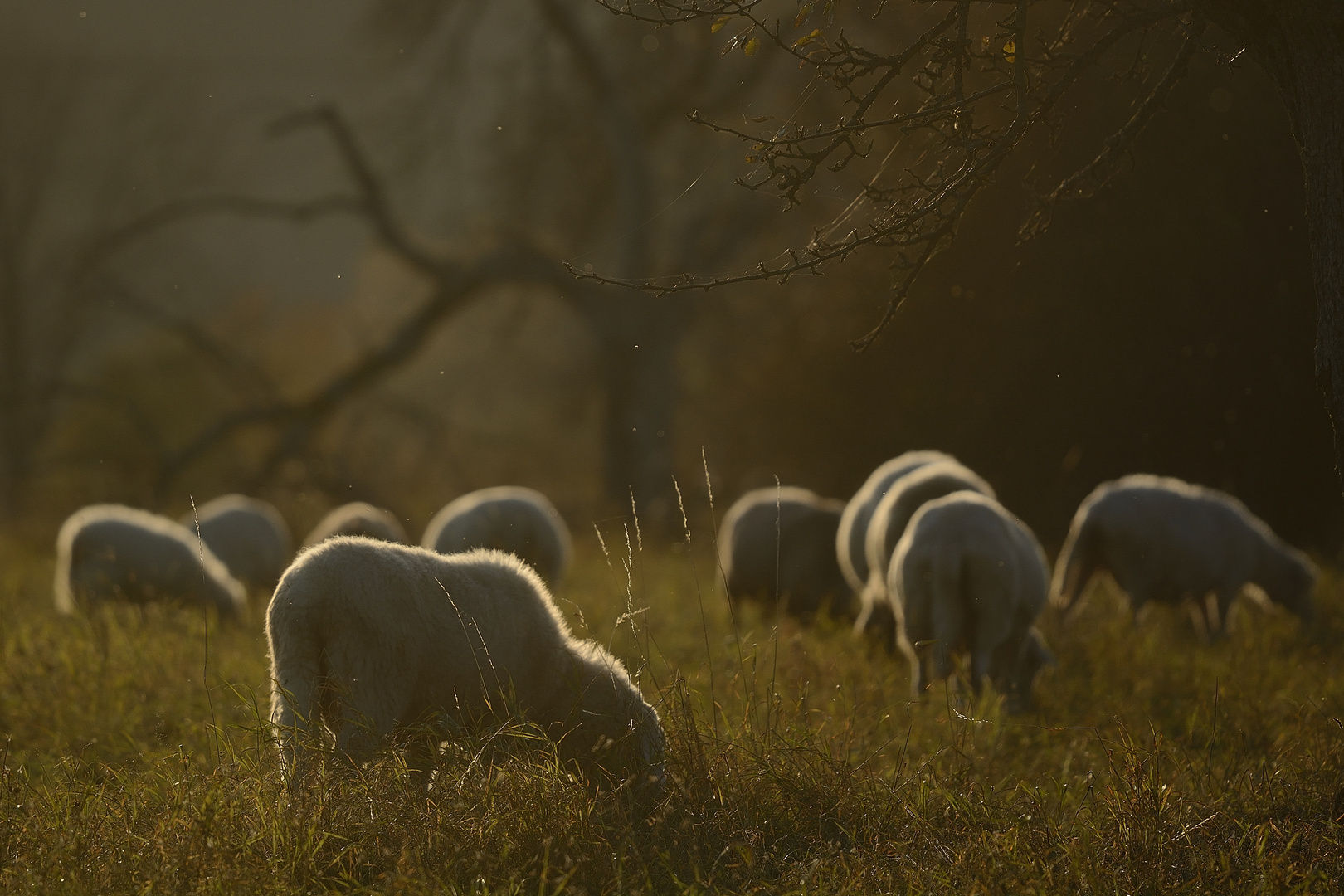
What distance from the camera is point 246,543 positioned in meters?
10.2

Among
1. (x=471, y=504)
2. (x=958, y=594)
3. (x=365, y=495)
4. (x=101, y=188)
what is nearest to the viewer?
(x=958, y=594)

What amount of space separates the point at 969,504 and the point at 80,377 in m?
21.9

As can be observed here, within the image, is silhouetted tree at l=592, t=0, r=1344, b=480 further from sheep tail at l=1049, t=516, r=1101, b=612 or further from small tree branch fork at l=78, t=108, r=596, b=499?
small tree branch fork at l=78, t=108, r=596, b=499

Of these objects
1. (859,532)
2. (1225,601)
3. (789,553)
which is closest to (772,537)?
(789,553)

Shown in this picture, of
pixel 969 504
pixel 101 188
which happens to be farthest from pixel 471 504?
pixel 101 188

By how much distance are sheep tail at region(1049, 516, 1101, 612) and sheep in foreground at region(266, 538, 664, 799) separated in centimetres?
525

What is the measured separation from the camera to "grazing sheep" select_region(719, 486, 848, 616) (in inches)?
337

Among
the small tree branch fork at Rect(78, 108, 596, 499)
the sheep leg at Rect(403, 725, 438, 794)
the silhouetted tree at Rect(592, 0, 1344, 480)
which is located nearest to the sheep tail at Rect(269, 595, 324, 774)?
the sheep leg at Rect(403, 725, 438, 794)

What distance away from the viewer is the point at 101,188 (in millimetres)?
20938

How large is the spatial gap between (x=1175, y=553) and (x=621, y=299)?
9714mm

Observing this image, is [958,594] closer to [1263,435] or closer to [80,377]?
[1263,435]

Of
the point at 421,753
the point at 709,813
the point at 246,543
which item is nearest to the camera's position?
the point at 709,813

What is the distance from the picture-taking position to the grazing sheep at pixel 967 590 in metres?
5.80

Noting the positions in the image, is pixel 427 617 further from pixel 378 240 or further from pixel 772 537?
pixel 378 240
